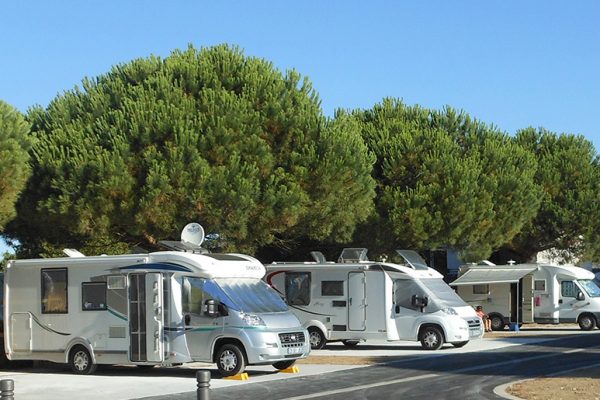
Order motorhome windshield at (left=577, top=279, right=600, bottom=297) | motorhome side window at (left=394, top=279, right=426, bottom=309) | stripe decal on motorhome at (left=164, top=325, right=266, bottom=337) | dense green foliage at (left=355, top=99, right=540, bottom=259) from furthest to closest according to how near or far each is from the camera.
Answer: dense green foliage at (left=355, top=99, right=540, bottom=259) < motorhome windshield at (left=577, top=279, right=600, bottom=297) < motorhome side window at (left=394, top=279, right=426, bottom=309) < stripe decal on motorhome at (left=164, top=325, right=266, bottom=337)

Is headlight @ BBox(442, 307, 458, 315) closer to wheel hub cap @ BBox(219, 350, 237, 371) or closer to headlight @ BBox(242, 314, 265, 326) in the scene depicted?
headlight @ BBox(242, 314, 265, 326)

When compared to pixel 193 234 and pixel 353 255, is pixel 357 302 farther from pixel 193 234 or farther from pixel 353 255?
pixel 193 234

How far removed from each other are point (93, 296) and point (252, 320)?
3.78 meters

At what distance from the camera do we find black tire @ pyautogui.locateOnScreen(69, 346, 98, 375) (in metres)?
22.2

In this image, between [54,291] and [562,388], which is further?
[54,291]

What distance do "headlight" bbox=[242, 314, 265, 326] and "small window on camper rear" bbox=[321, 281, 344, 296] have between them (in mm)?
7661

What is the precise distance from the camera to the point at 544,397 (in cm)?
1622

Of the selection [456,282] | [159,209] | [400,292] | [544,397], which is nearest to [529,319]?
[456,282]

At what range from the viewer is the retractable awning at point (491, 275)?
3766cm

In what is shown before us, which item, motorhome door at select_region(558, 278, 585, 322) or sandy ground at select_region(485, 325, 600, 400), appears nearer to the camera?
sandy ground at select_region(485, 325, 600, 400)

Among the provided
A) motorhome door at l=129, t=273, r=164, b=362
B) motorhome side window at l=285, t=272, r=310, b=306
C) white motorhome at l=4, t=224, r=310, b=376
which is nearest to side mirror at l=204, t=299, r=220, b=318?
white motorhome at l=4, t=224, r=310, b=376

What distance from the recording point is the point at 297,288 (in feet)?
95.2

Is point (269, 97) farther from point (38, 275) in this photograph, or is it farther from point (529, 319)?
point (529, 319)

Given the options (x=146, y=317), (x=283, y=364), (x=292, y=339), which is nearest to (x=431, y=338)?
(x=283, y=364)
